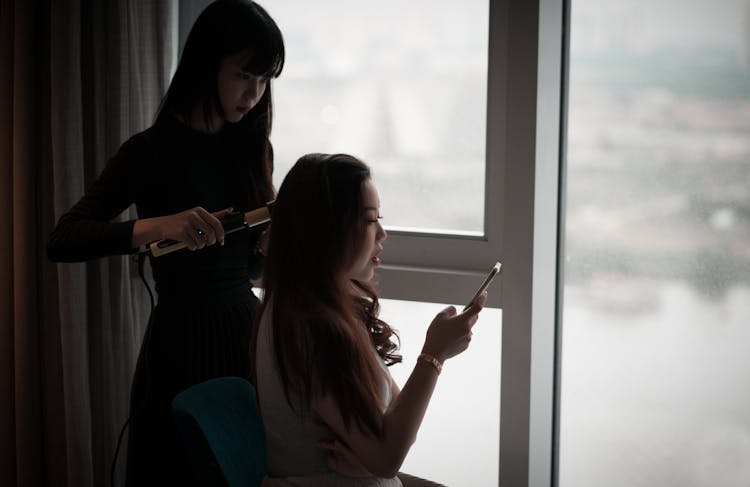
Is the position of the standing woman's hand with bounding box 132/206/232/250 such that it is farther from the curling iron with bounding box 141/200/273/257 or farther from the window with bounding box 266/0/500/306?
the window with bounding box 266/0/500/306

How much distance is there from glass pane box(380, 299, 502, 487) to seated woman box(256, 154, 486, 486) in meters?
0.73

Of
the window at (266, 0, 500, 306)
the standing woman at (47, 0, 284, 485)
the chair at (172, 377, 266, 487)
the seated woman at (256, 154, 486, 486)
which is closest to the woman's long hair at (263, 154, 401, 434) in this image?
the seated woman at (256, 154, 486, 486)

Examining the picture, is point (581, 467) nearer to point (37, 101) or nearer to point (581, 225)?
point (581, 225)

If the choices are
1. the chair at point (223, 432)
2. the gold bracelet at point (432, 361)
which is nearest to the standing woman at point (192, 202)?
the chair at point (223, 432)

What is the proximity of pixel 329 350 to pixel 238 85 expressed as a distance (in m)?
0.61

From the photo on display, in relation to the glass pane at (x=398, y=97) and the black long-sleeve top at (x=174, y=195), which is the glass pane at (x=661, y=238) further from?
the black long-sleeve top at (x=174, y=195)

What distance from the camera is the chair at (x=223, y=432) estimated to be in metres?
1.29

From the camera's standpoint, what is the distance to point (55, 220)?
2146 mm

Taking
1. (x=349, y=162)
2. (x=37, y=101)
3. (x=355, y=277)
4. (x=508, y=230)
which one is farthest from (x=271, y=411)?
(x=37, y=101)

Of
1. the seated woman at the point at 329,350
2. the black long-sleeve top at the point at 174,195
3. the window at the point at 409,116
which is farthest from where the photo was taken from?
the window at the point at 409,116

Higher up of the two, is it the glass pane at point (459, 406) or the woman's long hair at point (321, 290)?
the woman's long hair at point (321, 290)

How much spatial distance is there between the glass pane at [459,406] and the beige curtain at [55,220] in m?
0.69

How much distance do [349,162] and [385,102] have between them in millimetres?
822

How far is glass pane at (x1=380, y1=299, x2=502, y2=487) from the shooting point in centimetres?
209
